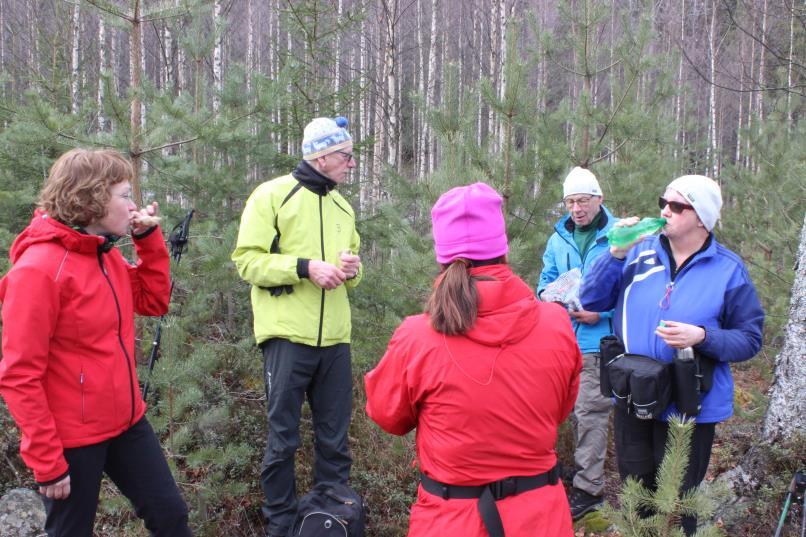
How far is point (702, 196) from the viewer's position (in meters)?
2.69

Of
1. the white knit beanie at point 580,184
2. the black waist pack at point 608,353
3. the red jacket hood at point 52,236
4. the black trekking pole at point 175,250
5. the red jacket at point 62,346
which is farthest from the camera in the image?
the white knit beanie at point 580,184

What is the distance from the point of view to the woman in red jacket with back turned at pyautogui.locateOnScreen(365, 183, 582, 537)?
183 centimetres

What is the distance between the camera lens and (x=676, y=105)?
2281 centimetres

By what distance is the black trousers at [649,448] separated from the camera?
9.04ft

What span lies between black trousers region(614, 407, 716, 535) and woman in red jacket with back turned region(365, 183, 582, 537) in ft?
3.65

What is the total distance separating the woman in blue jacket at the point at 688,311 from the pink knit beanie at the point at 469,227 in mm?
1111

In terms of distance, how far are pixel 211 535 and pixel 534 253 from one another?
123 inches

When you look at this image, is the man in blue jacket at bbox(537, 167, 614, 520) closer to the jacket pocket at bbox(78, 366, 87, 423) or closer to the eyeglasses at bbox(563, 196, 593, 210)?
the eyeglasses at bbox(563, 196, 593, 210)

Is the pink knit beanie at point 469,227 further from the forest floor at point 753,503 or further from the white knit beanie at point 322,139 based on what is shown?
the white knit beanie at point 322,139

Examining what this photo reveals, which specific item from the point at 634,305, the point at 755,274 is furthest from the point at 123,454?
the point at 755,274

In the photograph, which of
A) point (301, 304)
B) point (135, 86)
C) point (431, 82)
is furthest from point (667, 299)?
point (431, 82)

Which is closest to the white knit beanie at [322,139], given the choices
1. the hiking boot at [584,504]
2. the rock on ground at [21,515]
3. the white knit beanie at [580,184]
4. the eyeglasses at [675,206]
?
the white knit beanie at [580,184]

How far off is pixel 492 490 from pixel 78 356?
1.72 metres

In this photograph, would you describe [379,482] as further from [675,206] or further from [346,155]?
[675,206]
